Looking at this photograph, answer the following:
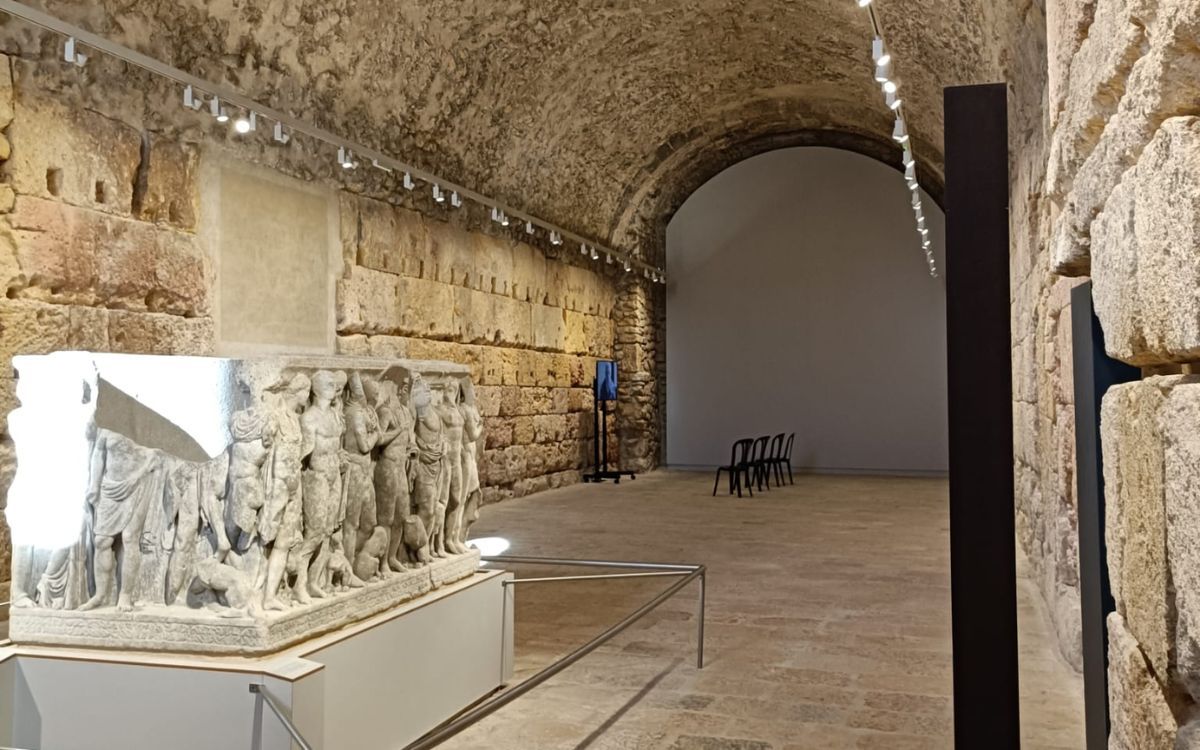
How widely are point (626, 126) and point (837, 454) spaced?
6865 mm

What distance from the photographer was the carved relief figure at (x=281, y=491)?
3906 mm

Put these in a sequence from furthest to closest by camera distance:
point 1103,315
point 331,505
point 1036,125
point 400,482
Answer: point 1036,125
point 400,482
point 331,505
point 1103,315

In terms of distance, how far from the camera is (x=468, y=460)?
537 cm

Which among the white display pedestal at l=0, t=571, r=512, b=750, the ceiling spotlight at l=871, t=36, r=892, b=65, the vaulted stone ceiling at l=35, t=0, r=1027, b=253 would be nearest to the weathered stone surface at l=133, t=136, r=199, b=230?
the vaulted stone ceiling at l=35, t=0, r=1027, b=253

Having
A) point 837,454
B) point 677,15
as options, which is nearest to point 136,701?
point 677,15

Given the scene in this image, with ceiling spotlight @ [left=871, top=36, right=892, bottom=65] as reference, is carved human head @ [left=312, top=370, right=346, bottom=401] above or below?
below

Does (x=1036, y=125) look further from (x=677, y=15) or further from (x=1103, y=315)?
(x=677, y=15)

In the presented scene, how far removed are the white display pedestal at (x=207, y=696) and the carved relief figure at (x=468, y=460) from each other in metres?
1.17

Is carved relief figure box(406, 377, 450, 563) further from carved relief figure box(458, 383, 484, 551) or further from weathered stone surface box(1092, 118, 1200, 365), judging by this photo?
weathered stone surface box(1092, 118, 1200, 365)

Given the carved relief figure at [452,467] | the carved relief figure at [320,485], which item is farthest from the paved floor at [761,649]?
the carved relief figure at [320,485]

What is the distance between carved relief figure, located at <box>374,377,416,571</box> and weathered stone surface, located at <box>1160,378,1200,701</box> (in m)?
3.67

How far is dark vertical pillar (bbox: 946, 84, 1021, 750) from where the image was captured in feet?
5.04

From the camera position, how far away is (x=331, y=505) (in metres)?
4.22

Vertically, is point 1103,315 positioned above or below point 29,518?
above
